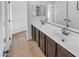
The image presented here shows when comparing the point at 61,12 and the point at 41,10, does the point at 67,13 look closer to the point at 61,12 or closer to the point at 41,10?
the point at 61,12

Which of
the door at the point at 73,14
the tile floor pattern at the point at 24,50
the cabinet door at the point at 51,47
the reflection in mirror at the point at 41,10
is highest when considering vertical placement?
the reflection in mirror at the point at 41,10

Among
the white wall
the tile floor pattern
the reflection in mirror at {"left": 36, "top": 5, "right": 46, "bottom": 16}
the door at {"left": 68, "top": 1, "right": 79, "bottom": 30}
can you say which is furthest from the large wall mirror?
the white wall

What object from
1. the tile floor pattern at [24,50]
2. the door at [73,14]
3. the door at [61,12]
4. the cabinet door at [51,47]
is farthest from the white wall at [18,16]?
the door at [73,14]

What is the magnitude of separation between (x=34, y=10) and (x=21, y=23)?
2649 millimetres

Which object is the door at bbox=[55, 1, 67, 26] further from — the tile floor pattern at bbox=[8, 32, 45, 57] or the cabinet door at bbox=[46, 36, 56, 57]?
the tile floor pattern at bbox=[8, 32, 45, 57]

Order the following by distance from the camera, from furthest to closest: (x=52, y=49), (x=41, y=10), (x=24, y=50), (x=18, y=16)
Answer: (x=18, y=16) < (x=41, y=10) < (x=24, y=50) < (x=52, y=49)

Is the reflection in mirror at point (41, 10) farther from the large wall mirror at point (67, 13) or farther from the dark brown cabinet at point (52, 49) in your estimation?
the large wall mirror at point (67, 13)

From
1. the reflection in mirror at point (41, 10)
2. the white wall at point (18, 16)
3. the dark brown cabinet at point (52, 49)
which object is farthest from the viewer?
the white wall at point (18, 16)

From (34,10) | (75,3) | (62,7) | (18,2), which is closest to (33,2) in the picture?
(34,10)

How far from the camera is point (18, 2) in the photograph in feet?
27.8

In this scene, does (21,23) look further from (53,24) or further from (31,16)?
(53,24)

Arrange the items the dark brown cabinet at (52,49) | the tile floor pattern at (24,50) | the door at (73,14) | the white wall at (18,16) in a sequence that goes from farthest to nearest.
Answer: the white wall at (18,16)
the tile floor pattern at (24,50)
the door at (73,14)
the dark brown cabinet at (52,49)

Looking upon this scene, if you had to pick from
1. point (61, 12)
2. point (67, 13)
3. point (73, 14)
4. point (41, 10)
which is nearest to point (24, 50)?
point (41, 10)

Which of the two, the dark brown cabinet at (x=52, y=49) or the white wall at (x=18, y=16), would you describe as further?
the white wall at (x=18, y=16)
